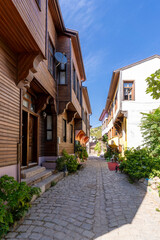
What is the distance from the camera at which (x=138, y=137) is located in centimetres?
1192

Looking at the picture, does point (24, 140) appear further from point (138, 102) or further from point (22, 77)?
point (138, 102)

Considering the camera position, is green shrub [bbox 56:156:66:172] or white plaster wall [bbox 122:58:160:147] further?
white plaster wall [bbox 122:58:160:147]

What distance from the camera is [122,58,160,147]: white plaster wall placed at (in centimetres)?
1192

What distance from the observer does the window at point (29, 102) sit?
6.41 metres

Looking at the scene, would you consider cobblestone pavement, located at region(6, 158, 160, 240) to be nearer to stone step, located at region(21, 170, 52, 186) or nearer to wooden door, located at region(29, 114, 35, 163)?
stone step, located at region(21, 170, 52, 186)

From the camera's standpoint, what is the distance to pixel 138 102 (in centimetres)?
1213

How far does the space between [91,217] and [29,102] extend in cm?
472

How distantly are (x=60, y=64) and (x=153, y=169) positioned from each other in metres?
6.43

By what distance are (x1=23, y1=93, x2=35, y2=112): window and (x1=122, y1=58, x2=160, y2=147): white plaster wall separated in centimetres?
716

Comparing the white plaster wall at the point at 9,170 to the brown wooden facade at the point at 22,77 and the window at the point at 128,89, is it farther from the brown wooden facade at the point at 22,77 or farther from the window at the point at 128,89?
the window at the point at 128,89

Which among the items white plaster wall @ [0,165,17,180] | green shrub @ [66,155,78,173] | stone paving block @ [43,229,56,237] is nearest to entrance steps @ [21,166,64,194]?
white plaster wall @ [0,165,17,180]

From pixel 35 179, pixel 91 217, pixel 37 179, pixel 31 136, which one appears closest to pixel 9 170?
pixel 35 179

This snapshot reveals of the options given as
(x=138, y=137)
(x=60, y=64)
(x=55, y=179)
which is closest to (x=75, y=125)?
(x=138, y=137)

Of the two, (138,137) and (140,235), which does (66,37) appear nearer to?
(138,137)
